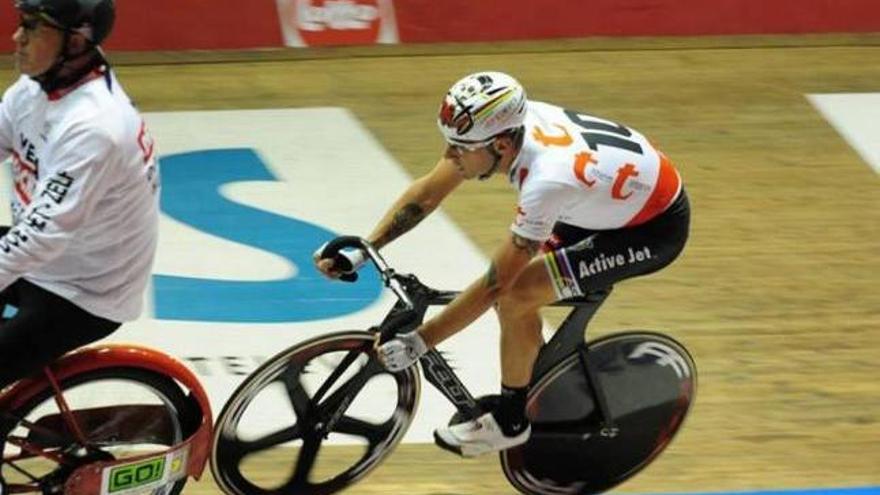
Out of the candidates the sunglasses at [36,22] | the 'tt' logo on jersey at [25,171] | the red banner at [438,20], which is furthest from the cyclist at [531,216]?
the red banner at [438,20]

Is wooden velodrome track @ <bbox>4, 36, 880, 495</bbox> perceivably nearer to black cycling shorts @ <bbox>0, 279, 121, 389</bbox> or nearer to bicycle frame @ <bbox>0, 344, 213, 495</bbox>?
bicycle frame @ <bbox>0, 344, 213, 495</bbox>

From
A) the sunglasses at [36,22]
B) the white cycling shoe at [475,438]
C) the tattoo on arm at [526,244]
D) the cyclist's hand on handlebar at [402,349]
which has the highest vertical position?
the sunglasses at [36,22]

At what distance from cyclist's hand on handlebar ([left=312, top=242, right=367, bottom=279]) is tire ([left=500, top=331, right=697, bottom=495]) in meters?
0.69

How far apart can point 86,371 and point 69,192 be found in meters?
0.67

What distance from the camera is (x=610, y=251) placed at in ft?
16.3

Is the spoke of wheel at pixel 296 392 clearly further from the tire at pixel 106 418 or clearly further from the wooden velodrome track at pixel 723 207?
the wooden velodrome track at pixel 723 207

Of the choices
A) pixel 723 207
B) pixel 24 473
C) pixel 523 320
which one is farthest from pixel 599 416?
pixel 723 207

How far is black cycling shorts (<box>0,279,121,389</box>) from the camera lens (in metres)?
4.25

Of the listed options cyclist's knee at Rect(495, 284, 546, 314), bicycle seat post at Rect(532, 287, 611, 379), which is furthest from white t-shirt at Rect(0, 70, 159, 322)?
bicycle seat post at Rect(532, 287, 611, 379)

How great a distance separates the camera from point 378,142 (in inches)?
347

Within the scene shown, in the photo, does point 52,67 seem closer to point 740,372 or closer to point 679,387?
point 679,387

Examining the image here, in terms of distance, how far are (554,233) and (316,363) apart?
0.82 m

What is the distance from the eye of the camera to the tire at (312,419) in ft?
16.0

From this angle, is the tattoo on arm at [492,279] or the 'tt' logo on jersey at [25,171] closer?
the 'tt' logo on jersey at [25,171]
